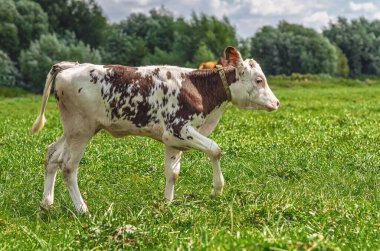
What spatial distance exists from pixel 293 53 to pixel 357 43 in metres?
24.9

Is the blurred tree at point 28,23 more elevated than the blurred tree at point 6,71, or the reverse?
the blurred tree at point 28,23

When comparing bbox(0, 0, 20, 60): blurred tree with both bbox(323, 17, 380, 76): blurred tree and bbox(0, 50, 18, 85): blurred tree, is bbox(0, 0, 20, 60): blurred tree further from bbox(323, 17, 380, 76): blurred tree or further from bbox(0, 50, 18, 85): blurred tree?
bbox(323, 17, 380, 76): blurred tree

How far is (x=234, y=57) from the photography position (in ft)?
28.8

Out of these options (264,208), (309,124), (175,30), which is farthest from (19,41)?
(264,208)

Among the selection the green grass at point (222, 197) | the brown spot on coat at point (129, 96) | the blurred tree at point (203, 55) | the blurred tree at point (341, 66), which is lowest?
the blurred tree at point (341, 66)

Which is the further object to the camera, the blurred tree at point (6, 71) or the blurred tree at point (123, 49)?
the blurred tree at point (123, 49)

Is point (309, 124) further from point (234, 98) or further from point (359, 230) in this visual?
point (359, 230)

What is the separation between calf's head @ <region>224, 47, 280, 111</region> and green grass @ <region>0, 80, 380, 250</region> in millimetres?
1283

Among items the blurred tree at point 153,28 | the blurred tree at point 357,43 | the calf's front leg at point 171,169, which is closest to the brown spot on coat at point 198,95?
the calf's front leg at point 171,169

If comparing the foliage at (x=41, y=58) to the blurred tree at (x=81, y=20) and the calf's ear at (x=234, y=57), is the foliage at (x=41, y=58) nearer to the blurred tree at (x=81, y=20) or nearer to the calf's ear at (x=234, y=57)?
the blurred tree at (x=81, y=20)

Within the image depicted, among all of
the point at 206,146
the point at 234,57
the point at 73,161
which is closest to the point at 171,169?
the point at 206,146

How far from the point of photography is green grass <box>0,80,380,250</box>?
595 cm

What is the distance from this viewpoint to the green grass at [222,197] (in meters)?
5.95

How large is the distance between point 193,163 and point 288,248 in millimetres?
6802
